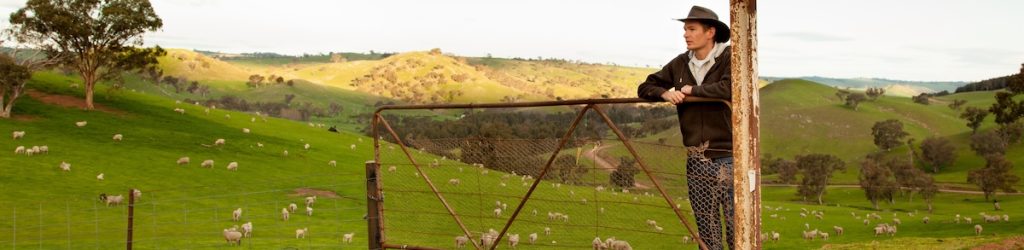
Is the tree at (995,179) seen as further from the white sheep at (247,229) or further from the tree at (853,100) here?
the tree at (853,100)

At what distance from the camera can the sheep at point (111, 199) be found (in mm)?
39500

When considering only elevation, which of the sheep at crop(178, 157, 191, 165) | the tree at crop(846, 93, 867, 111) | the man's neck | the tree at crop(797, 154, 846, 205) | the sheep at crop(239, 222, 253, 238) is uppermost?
the man's neck

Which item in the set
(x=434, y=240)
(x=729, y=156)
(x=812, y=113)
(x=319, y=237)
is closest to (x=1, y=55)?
(x=319, y=237)

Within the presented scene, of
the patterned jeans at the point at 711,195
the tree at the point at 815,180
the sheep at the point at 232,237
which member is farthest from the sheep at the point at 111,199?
the tree at the point at 815,180

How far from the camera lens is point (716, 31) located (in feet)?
27.5

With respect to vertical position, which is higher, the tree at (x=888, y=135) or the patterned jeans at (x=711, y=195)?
the patterned jeans at (x=711, y=195)

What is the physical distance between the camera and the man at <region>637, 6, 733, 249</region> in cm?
820

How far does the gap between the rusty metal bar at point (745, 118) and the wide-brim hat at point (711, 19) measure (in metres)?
0.46

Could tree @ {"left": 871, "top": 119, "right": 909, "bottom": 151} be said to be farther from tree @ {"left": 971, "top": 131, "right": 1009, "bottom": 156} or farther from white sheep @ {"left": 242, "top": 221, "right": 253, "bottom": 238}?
white sheep @ {"left": 242, "top": 221, "right": 253, "bottom": 238}

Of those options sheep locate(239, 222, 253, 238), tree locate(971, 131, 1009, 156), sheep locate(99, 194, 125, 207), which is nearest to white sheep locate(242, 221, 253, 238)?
sheep locate(239, 222, 253, 238)

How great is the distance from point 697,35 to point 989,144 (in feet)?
431

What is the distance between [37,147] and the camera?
159ft

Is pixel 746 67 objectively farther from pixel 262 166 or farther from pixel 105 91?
pixel 105 91

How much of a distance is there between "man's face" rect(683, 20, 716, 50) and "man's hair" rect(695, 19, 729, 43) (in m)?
0.02
